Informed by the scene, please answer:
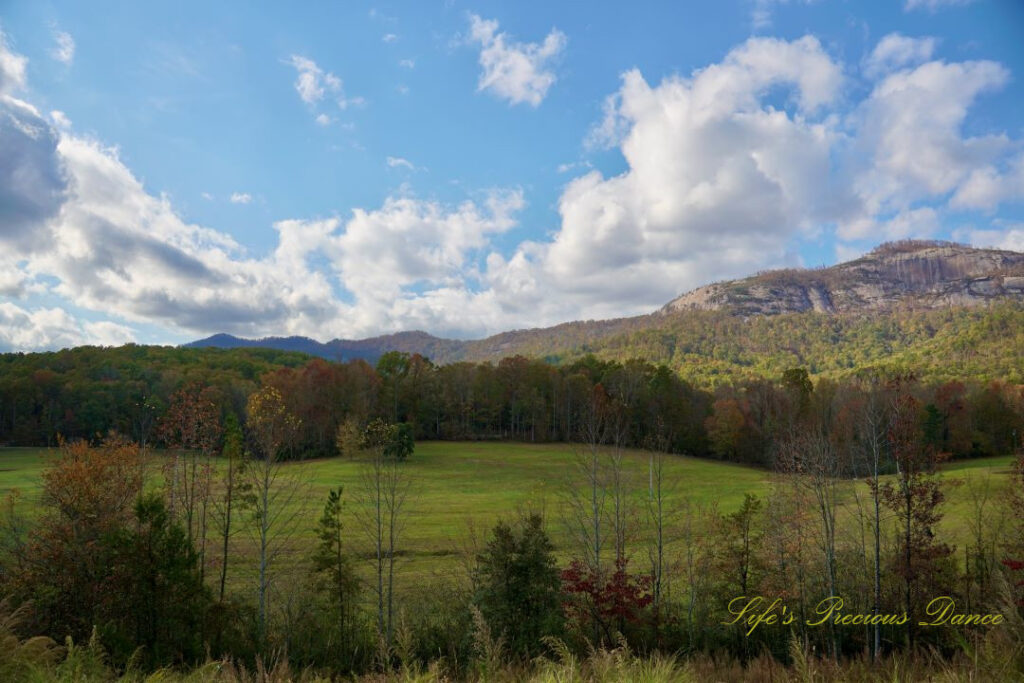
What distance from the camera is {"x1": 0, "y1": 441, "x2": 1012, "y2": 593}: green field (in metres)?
33.2

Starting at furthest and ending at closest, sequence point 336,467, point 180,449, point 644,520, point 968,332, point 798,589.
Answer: point 968,332 < point 336,467 < point 644,520 < point 180,449 < point 798,589

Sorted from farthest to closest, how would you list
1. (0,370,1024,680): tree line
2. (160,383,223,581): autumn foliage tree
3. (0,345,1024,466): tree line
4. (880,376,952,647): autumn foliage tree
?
1. (0,345,1024,466): tree line
2. (160,383,223,581): autumn foliage tree
3. (880,376,952,647): autumn foliage tree
4. (0,370,1024,680): tree line

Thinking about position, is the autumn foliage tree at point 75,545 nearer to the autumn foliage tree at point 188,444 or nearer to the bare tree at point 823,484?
the autumn foliage tree at point 188,444

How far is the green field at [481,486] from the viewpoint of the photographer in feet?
109

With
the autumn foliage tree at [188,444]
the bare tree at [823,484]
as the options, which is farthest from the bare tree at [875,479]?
the autumn foliage tree at [188,444]

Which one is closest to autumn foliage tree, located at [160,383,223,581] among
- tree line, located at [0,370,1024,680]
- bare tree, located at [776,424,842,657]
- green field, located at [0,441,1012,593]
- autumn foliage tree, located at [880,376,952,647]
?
tree line, located at [0,370,1024,680]

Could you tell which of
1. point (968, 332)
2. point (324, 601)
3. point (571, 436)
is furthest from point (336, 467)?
point (968, 332)

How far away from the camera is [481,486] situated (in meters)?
59.8

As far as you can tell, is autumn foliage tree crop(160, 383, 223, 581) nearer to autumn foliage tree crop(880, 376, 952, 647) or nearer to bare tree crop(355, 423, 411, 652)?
bare tree crop(355, 423, 411, 652)

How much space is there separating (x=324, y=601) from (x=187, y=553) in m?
6.33

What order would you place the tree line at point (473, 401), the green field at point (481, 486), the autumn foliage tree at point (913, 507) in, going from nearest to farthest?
the autumn foliage tree at point (913, 507) → the green field at point (481, 486) → the tree line at point (473, 401)

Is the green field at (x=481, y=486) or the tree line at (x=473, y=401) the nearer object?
the green field at (x=481, y=486)

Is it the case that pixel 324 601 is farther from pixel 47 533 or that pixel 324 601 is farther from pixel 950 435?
pixel 950 435

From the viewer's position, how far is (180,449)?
2508 centimetres
